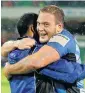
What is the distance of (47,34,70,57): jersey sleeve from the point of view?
2.28m

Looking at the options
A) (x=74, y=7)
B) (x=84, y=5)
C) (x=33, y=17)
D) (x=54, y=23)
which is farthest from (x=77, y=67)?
(x=74, y=7)

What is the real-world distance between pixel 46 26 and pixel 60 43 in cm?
15

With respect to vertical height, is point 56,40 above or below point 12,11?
above

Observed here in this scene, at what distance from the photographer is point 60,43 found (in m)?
2.30

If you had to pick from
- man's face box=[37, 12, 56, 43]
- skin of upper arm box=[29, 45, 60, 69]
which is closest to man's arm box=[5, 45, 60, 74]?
skin of upper arm box=[29, 45, 60, 69]

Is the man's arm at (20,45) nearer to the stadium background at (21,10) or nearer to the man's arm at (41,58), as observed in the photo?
the man's arm at (41,58)

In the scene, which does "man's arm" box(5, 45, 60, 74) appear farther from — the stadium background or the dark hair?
the stadium background

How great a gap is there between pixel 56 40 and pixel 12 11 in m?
6.83

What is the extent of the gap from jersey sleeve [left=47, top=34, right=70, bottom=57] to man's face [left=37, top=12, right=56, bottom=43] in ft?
0.25

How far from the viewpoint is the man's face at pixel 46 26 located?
2.38 m

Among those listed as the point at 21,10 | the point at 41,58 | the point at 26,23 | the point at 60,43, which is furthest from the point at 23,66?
the point at 21,10

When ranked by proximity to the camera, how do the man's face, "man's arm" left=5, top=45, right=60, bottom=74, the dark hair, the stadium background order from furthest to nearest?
1. the stadium background
2. the dark hair
3. the man's face
4. "man's arm" left=5, top=45, right=60, bottom=74

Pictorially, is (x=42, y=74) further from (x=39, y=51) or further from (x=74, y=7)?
(x=74, y=7)

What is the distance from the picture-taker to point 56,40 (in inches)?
91.2
